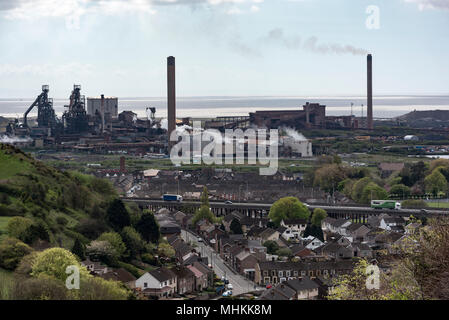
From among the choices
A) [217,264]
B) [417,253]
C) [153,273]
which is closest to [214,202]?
[217,264]

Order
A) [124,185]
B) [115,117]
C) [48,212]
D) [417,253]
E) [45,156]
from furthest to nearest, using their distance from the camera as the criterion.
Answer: [115,117]
[45,156]
[124,185]
[48,212]
[417,253]

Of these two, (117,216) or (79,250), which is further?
(117,216)

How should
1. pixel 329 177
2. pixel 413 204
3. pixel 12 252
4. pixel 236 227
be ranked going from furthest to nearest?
1. pixel 329 177
2. pixel 413 204
3. pixel 236 227
4. pixel 12 252

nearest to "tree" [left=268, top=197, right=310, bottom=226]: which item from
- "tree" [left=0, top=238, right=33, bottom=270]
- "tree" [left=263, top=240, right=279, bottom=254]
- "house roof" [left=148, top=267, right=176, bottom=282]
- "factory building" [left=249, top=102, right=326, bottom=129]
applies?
"tree" [left=263, top=240, right=279, bottom=254]

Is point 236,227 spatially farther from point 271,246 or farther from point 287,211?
point 271,246

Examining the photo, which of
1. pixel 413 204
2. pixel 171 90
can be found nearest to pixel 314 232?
pixel 413 204

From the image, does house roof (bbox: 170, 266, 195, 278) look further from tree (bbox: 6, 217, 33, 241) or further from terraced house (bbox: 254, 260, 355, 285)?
tree (bbox: 6, 217, 33, 241)
